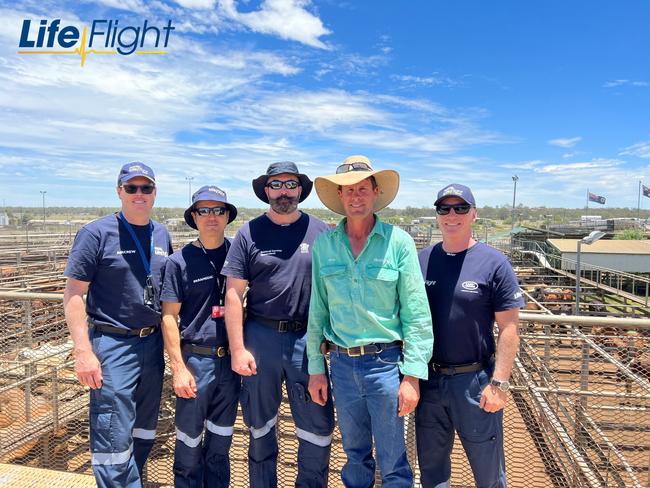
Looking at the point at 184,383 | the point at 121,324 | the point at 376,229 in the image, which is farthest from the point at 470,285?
the point at 121,324

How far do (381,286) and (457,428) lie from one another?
92 centimetres

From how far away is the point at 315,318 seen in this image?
2736mm

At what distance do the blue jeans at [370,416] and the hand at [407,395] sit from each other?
0.12ft

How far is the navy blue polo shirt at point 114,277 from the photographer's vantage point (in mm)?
2926

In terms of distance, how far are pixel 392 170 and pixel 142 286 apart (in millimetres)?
1691

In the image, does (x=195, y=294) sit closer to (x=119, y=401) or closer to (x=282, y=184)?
(x=119, y=401)

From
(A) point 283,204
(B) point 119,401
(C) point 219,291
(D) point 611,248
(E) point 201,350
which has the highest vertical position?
(D) point 611,248

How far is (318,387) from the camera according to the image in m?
2.76

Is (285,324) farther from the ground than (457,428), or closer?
farther from the ground

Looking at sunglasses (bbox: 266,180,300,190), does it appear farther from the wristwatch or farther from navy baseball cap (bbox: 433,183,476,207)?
the wristwatch

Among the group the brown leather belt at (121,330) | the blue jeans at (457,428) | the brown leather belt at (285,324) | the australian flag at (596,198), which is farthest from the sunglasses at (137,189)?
the australian flag at (596,198)

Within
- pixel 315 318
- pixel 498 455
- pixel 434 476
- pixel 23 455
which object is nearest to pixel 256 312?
pixel 315 318

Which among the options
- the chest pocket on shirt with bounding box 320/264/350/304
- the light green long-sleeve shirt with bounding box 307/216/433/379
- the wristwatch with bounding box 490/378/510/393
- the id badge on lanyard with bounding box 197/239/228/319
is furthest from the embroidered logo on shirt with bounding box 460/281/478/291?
the id badge on lanyard with bounding box 197/239/228/319

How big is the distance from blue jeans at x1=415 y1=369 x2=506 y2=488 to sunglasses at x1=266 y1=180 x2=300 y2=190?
1.37m
